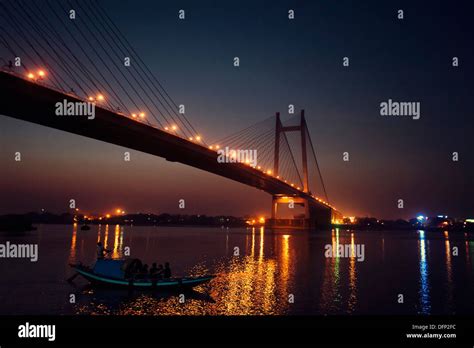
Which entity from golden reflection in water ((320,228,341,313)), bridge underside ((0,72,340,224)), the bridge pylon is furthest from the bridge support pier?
golden reflection in water ((320,228,341,313))

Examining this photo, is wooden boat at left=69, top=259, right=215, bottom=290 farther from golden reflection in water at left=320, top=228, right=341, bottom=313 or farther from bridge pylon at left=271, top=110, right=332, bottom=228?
bridge pylon at left=271, top=110, right=332, bottom=228

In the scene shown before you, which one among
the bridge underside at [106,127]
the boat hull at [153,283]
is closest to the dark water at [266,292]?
the boat hull at [153,283]

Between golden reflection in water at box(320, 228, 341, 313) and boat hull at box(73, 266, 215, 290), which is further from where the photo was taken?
boat hull at box(73, 266, 215, 290)

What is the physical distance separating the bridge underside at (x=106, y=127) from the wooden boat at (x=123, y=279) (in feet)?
41.4

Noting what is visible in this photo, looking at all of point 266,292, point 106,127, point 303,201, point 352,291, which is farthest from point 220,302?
point 303,201

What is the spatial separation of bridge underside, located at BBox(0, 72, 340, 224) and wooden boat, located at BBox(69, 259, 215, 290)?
41.4ft

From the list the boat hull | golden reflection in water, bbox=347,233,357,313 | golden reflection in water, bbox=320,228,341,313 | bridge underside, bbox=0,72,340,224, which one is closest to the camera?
golden reflection in water, bbox=320,228,341,313

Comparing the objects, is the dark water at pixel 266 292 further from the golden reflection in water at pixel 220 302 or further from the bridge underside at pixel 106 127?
the bridge underside at pixel 106 127

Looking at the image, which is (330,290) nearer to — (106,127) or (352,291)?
(352,291)

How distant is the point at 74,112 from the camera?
31219mm

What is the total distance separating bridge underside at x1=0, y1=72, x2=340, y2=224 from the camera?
27.8 metres

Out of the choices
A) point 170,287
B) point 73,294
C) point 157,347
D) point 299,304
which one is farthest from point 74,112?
point 157,347

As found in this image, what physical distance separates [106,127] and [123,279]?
1783 centimetres

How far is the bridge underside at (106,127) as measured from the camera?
2784cm
